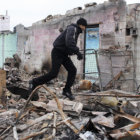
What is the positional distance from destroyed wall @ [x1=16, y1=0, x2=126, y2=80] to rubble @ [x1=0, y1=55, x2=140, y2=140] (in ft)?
12.3

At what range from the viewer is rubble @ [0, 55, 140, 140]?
9.61 ft

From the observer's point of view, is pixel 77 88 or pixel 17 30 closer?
pixel 77 88

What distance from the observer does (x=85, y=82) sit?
281 inches

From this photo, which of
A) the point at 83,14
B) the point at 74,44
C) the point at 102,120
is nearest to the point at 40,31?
the point at 83,14

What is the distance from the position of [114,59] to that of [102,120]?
4.37 meters

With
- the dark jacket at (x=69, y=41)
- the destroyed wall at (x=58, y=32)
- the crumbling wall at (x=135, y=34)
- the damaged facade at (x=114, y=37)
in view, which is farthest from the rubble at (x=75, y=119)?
the destroyed wall at (x=58, y=32)

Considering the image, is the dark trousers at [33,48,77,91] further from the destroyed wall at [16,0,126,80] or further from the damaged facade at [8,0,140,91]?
the destroyed wall at [16,0,126,80]

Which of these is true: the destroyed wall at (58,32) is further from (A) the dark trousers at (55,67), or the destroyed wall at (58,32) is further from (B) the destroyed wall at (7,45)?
(A) the dark trousers at (55,67)

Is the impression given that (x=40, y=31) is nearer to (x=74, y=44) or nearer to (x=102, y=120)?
(x=74, y=44)

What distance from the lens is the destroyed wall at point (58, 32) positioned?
25.4 ft

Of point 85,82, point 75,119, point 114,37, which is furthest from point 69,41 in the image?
point 114,37

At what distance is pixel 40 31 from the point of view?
11914 mm

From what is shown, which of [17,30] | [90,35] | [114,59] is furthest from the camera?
[17,30]

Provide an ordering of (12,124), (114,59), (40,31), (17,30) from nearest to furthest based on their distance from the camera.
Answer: (12,124), (114,59), (40,31), (17,30)
